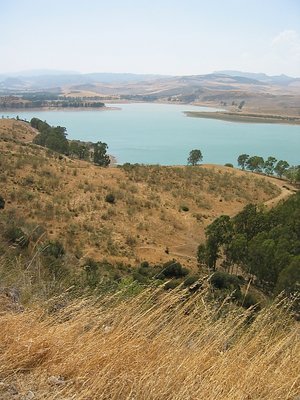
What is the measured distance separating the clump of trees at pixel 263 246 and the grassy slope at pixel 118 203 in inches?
90.8

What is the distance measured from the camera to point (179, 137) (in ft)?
375

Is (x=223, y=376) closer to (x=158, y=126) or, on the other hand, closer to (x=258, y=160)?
(x=258, y=160)

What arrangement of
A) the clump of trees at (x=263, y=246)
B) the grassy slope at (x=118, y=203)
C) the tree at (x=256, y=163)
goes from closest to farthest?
1. the clump of trees at (x=263, y=246)
2. the grassy slope at (x=118, y=203)
3. the tree at (x=256, y=163)

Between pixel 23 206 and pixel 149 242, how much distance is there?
8.54m

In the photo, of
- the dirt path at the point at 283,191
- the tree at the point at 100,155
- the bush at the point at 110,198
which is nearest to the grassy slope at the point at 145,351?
the bush at the point at 110,198

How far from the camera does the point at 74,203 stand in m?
28.6

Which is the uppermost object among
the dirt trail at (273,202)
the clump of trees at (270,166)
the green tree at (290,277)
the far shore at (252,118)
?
the far shore at (252,118)

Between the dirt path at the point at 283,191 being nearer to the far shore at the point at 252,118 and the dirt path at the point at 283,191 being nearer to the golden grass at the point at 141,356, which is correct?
the golden grass at the point at 141,356

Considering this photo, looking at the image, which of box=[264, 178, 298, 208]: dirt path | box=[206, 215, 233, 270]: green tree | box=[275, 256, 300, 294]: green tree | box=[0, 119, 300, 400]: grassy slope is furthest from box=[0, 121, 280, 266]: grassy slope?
box=[0, 119, 300, 400]: grassy slope

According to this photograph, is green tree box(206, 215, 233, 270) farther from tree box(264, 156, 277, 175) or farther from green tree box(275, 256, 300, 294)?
tree box(264, 156, 277, 175)

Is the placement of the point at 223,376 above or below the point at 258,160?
above

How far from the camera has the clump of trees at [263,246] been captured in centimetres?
1854

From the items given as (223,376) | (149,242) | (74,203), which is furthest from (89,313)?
(74,203)

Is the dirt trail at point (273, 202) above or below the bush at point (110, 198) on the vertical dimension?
below
